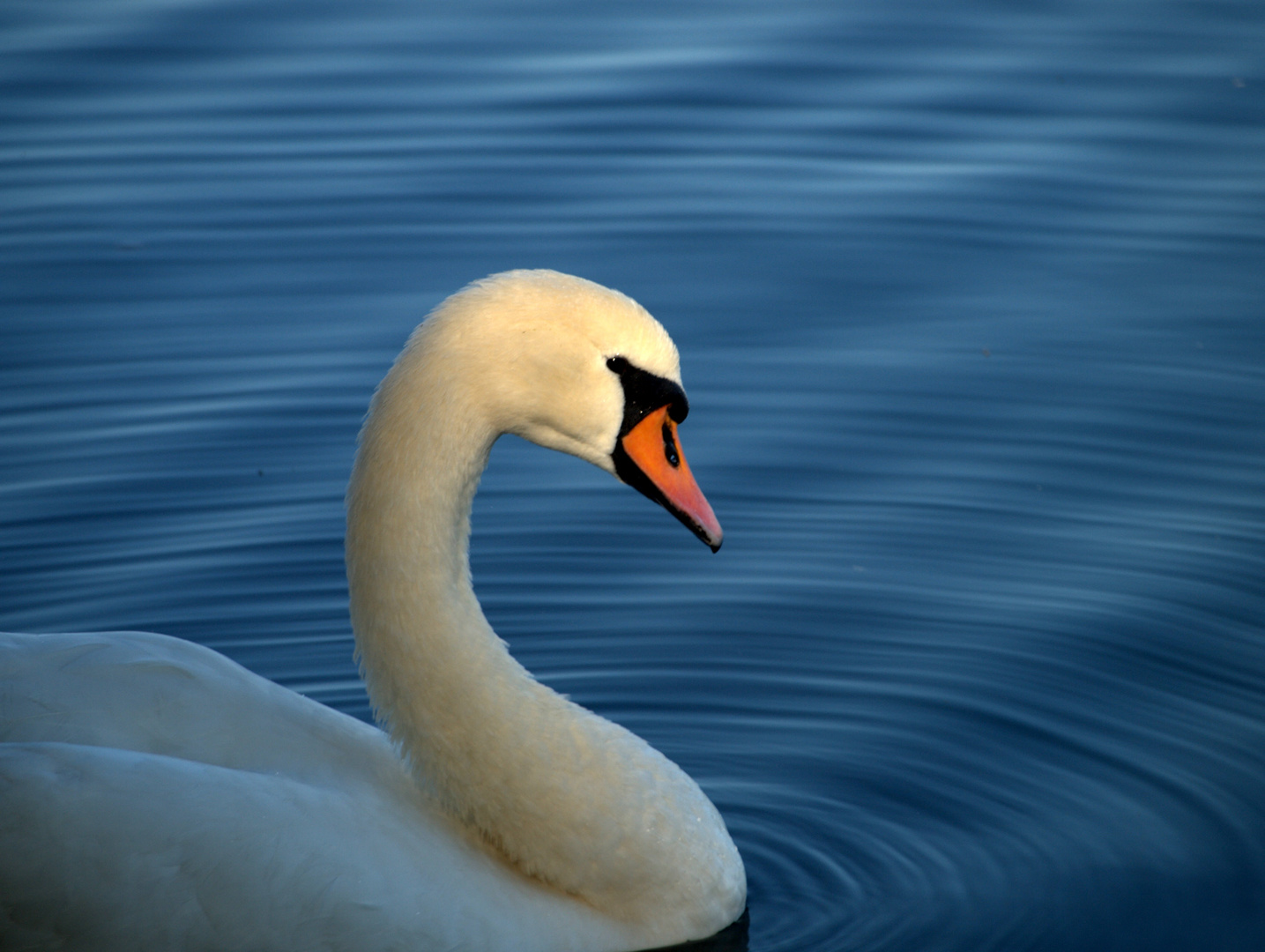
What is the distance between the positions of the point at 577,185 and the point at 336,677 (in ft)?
13.5

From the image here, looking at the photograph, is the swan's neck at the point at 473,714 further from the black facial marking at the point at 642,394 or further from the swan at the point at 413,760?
the black facial marking at the point at 642,394

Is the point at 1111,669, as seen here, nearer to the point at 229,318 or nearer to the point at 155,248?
the point at 229,318

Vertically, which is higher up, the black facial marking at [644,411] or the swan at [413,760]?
the black facial marking at [644,411]

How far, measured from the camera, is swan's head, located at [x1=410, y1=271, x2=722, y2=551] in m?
4.89

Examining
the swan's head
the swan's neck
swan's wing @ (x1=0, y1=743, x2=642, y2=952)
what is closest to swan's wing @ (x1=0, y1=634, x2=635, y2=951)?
swan's wing @ (x1=0, y1=743, x2=642, y2=952)

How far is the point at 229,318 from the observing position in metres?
9.02

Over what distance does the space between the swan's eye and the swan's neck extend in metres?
0.47

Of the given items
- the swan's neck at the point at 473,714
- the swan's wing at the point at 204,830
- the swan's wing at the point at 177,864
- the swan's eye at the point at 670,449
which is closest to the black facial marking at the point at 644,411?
the swan's eye at the point at 670,449

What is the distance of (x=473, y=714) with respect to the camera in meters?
5.15

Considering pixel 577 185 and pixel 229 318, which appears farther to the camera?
pixel 577 185

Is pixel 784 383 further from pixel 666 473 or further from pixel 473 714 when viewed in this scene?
pixel 473 714

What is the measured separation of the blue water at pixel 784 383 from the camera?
20.1ft

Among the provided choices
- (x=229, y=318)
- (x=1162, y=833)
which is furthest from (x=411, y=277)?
(x=1162, y=833)

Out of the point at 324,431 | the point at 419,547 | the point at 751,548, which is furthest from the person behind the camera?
the point at 324,431
